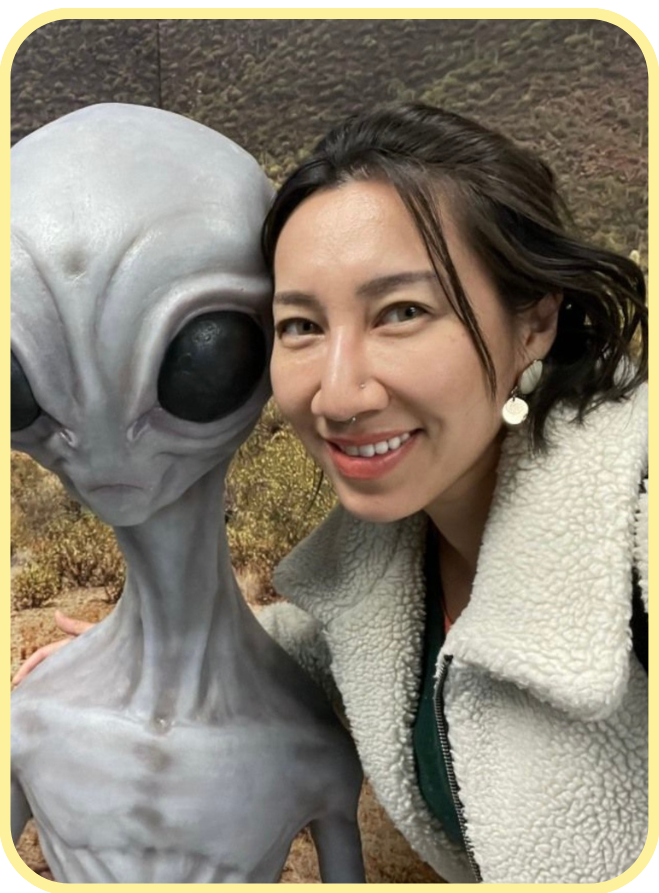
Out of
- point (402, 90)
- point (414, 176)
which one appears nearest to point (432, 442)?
point (414, 176)

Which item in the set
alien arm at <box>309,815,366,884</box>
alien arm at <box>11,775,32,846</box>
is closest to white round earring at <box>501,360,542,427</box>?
alien arm at <box>309,815,366,884</box>

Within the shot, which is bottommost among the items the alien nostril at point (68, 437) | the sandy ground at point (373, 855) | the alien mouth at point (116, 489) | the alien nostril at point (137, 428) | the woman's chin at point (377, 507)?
the sandy ground at point (373, 855)

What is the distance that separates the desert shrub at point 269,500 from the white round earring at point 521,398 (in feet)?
1.34

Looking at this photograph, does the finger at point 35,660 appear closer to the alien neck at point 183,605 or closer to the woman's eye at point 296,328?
the alien neck at point 183,605

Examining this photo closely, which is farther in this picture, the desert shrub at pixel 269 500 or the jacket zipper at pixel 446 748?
the desert shrub at pixel 269 500

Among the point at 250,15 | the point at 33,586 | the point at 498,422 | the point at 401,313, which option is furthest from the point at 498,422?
the point at 33,586

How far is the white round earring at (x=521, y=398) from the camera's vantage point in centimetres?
59

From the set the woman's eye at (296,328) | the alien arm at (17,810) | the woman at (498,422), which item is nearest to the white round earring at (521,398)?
the woman at (498,422)

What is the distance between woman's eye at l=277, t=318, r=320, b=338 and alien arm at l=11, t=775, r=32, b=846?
443 mm

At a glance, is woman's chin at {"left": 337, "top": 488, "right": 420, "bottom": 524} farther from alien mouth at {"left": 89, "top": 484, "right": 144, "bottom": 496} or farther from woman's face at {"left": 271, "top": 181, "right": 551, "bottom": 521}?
alien mouth at {"left": 89, "top": 484, "right": 144, "bottom": 496}

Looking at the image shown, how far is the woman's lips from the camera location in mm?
555

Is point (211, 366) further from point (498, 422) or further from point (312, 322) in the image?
point (498, 422)

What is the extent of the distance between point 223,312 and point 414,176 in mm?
139

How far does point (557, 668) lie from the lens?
545 millimetres
